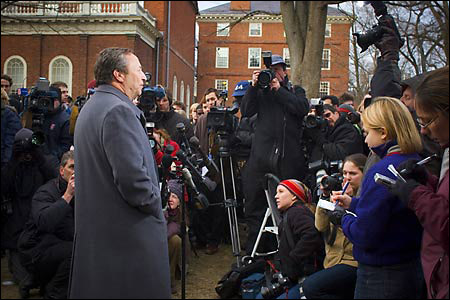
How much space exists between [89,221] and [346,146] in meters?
3.13

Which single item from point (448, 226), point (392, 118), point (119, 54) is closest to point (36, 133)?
point (119, 54)

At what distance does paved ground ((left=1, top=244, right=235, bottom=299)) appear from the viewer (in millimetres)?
4801

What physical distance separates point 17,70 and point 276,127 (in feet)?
86.1

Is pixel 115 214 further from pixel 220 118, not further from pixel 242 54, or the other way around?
pixel 242 54

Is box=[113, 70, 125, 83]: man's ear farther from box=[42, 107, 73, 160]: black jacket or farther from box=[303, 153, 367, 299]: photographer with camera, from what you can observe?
box=[42, 107, 73, 160]: black jacket

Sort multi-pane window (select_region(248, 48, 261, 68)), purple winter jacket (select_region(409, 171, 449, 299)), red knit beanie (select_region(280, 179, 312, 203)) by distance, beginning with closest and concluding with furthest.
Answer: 1. purple winter jacket (select_region(409, 171, 449, 299))
2. red knit beanie (select_region(280, 179, 312, 203))
3. multi-pane window (select_region(248, 48, 261, 68))

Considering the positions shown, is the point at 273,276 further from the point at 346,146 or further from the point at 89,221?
the point at 89,221

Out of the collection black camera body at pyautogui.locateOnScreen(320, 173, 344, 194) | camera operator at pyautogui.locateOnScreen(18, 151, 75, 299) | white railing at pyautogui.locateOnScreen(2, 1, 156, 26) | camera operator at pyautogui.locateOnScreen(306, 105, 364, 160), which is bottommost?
camera operator at pyautogui.locateOnScreen(18, 151, 75, 299)

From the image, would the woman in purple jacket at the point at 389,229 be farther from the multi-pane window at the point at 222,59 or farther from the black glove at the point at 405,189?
the multi-pane window at the point at 222,59

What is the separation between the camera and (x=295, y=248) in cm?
416

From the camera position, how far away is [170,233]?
501 cm

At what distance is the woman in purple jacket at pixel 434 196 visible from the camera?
2.02 metres

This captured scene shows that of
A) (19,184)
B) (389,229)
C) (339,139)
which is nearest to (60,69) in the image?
(19,184)

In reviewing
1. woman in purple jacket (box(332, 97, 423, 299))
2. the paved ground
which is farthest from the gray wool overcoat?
the paved ground
